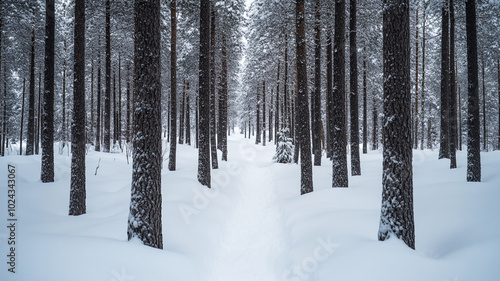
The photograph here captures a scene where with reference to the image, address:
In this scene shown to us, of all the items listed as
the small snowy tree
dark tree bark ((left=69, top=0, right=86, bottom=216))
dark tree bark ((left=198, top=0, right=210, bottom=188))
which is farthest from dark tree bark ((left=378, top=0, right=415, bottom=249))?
the small snowy tree

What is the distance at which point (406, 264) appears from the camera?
401 cm

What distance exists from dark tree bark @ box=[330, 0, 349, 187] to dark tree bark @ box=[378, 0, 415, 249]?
4.46 metres

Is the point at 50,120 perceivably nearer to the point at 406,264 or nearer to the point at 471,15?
the point at 406,264

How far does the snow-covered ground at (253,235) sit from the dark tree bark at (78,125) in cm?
48

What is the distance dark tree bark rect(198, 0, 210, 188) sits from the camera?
Answer: 32.0 ft

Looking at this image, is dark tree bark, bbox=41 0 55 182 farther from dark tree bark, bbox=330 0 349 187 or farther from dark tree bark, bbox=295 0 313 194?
dark tree bark, bbox=330 0 349 187

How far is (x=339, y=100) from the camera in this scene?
30.7ft

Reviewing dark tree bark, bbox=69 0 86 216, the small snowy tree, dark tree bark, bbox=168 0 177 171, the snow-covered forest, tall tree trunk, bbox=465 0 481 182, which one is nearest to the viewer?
the snow-covered forest

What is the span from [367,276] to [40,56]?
27672 millimetres

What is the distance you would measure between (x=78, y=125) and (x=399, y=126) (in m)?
7.74

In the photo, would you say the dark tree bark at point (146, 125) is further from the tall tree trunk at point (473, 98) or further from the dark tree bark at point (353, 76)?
the tall tree trunk at point (473, 98)

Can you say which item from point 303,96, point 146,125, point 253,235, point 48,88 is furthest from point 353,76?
point 48,88

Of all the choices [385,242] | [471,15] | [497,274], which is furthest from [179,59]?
[497,274]

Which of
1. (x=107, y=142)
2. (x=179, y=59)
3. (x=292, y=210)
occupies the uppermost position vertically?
(x=179, y=59)
